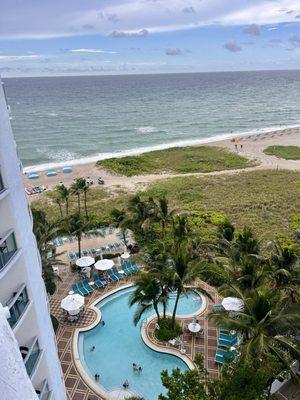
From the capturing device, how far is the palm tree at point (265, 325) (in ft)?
45.3

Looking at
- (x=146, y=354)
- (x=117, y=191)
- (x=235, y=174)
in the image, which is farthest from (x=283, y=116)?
(x=146, y=354)

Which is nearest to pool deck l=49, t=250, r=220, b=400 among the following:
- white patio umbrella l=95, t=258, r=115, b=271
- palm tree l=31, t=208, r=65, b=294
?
white patio umbrella l=95, t=258, r=115, b=271

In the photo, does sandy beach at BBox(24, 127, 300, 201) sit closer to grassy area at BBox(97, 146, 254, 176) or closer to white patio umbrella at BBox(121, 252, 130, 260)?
grassy area at BBox(97, 146, 254, 176)

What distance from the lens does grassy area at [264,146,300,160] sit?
2601 inches

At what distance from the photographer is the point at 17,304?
9.52 m

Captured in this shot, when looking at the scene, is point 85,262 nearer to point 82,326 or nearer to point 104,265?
point 104,265

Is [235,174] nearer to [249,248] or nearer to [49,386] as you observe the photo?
[249,248]

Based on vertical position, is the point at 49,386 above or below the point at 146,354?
above

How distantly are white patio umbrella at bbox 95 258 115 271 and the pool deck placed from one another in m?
1.31

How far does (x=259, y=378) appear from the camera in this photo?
39.3 ft

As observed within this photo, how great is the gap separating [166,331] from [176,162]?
150 ft

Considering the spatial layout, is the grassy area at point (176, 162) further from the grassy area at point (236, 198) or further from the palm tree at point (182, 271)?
the palm tree at point (182, 271)

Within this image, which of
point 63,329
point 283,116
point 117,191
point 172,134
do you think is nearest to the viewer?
point 63,329

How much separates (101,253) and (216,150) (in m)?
46.7
